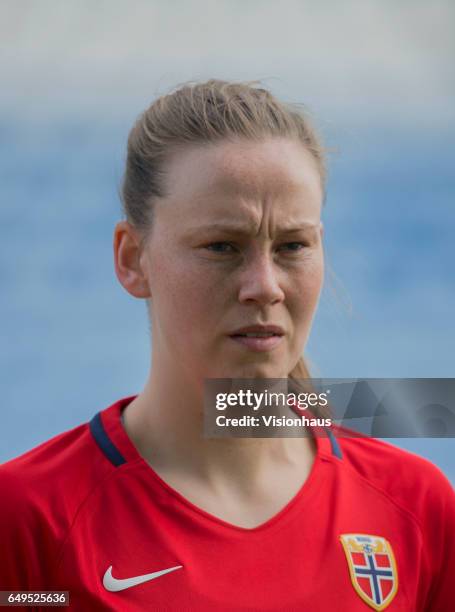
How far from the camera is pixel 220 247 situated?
2.15 meters

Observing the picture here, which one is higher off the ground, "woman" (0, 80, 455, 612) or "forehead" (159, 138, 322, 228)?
"forehead" (159, 138, 322, 228)

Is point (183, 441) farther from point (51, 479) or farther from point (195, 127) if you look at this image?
point (195, 127)

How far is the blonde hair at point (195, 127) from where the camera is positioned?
2.24 metres

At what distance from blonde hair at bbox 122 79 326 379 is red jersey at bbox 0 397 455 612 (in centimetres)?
65

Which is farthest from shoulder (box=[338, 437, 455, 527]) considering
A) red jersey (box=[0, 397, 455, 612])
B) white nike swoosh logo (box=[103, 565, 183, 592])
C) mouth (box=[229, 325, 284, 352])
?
white nike swoosh logo (box=[103, 565, 183, 592])

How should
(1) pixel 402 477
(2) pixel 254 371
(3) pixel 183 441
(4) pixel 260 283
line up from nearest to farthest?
(4) pixel 260 283, (2) pixel 254 371, (3) pixel 183 441, (1) pixel 402 477

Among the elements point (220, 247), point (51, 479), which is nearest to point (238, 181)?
point (220, 247)

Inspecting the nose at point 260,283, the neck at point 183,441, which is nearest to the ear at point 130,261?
the neck at point 183,441

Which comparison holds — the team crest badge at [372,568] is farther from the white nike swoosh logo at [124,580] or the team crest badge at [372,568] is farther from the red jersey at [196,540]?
the white nike swoosh logo at [124,580]

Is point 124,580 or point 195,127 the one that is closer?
point 124,580

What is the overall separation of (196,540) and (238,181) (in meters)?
0.95

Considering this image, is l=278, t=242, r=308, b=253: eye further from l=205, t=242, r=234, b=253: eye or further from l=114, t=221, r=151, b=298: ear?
l=114, t=221, r=151, b=298: ear

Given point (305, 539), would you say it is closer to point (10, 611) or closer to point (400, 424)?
point (400, 424)

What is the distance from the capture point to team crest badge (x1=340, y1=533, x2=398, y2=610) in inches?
88.9
